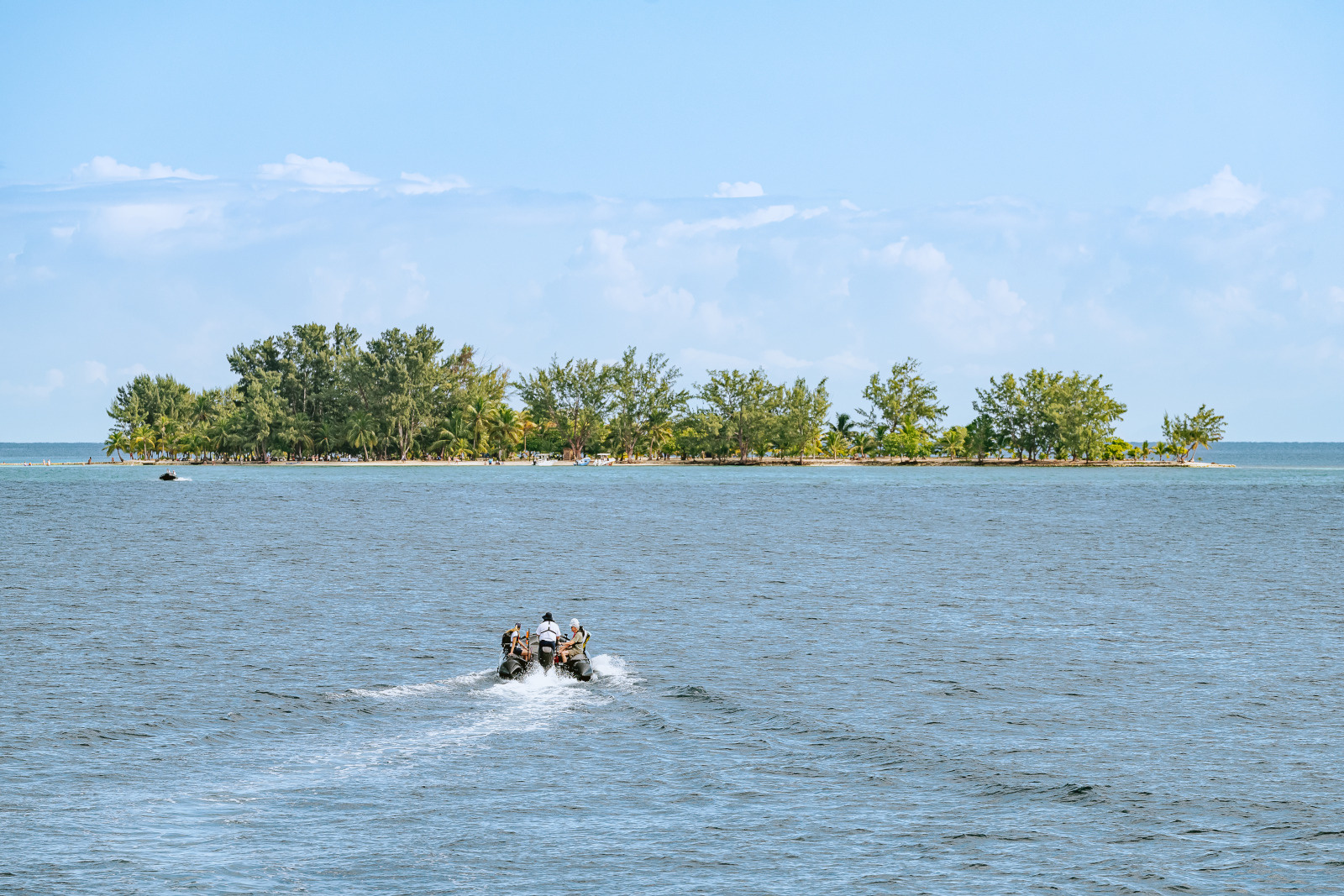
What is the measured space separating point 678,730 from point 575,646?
5916 mm

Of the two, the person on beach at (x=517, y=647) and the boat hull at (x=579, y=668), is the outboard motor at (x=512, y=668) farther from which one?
the boat hull at (x=579, y=668)

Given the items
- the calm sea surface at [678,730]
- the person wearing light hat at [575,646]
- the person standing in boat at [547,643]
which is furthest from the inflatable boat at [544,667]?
the calm sea surface at [678,730]

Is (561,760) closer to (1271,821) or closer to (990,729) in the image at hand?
(990,729)

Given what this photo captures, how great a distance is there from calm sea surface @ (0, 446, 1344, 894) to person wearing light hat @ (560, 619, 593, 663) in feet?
3.37

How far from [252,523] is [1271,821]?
3417 inches

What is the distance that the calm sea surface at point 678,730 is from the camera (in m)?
19.3

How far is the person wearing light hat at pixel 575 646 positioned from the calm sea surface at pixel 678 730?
1027 mm

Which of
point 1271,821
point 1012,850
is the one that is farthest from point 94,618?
point 1271,821

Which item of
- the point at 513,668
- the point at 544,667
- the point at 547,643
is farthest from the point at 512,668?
the point at 547,643

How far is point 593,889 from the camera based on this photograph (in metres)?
18.2

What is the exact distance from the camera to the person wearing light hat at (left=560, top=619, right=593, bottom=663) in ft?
105

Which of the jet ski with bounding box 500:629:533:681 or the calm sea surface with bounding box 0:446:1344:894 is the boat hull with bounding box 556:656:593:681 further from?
the jet ski with bounding box 500:629:533:681

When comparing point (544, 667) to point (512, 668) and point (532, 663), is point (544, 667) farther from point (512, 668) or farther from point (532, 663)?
point (512, 668)

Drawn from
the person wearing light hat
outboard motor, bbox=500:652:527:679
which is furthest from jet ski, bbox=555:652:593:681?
outboard motor, bbox=500:652:527:679
